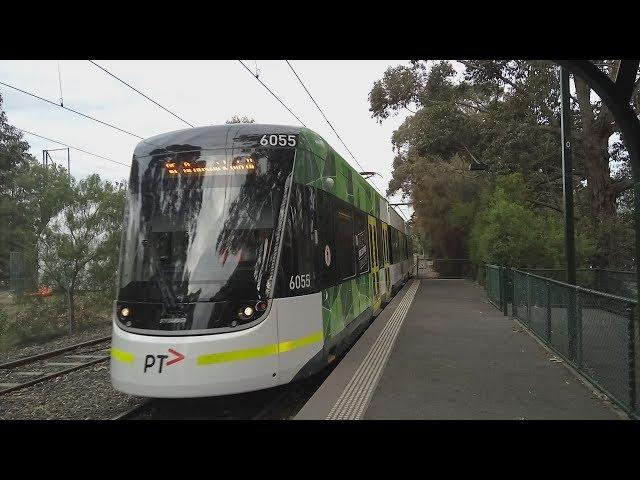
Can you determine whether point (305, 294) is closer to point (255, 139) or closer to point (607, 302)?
point (255, 139)

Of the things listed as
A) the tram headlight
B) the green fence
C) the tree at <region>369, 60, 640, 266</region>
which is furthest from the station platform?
the tree at <region>369, 60, 640, 266</region>

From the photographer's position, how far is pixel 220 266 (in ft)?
20.1

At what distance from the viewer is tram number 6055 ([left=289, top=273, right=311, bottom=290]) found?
6.44 metres

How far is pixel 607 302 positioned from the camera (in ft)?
20.7

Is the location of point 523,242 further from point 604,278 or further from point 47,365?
point 47,365

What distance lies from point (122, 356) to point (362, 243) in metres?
6.23

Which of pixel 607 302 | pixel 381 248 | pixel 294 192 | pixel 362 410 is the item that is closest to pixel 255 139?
pixel 294 192

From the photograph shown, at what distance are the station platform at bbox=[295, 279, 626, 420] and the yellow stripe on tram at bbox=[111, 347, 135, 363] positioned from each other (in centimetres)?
Result: 196

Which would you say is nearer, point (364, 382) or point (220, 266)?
point (220, 266)

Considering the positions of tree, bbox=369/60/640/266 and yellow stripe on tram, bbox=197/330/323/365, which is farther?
tree, bbox=369/60/640/266

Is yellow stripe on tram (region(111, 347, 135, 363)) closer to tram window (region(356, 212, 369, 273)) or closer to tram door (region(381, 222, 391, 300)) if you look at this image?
tram window (region(356, 212, 369, 273))

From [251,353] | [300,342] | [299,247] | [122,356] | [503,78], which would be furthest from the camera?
[503,78]

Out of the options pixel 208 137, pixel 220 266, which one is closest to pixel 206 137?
pixel 208 137

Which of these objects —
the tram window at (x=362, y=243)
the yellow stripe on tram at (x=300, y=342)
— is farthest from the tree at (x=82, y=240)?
the yellow stripe on tram at (x=300, y=342)
